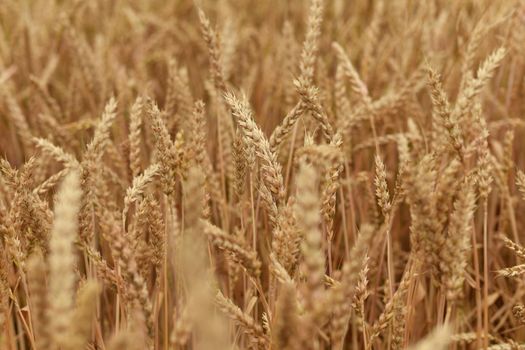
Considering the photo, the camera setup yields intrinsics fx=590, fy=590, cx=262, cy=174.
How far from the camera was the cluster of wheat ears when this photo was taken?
2.62 ft

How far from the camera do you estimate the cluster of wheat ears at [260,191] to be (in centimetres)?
80

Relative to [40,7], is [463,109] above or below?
below

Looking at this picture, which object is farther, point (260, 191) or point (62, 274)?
point (260, 191)

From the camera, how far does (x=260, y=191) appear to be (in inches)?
38.0

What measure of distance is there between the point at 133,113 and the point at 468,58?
818 millimetres

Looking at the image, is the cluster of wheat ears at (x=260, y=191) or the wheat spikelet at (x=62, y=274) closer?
the wheat spikelet at (x=62, y=274)

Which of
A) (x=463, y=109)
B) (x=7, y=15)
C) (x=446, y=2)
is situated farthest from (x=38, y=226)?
(x=446, y=2)

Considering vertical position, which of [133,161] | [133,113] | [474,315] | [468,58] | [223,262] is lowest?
[474,315]

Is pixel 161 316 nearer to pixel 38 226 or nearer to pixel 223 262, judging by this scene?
pixel 223 262

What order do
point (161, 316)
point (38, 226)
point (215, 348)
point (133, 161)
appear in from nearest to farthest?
1. point (215, 348)
2. point (38, 226)
3. point (133, 161)
4. point (161, 316)

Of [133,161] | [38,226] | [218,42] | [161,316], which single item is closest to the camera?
[38,226]

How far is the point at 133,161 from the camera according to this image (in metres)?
1.12

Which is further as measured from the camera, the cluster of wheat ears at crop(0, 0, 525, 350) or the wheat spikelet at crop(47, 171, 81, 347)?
the cluster of wheat ears at crop(0, 0, 525, 350)

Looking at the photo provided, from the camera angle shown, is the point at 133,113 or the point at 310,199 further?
the point at 133,113
